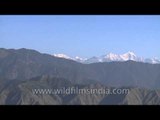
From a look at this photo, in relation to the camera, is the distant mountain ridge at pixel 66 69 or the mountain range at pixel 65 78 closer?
the mountain range at pixel 65 78

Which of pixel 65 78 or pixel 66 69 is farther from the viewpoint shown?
pixel 66 69

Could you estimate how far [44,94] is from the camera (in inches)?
101

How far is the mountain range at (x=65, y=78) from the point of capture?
2479 millimetres

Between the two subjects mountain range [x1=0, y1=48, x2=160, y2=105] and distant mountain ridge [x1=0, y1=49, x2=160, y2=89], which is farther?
distant mountain ridge [x1=0, y1=49, x2=160, y2=89]

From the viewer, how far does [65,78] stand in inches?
109

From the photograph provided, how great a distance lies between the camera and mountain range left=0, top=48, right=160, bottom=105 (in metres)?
2.48

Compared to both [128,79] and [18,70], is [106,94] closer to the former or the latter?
[128,79]
